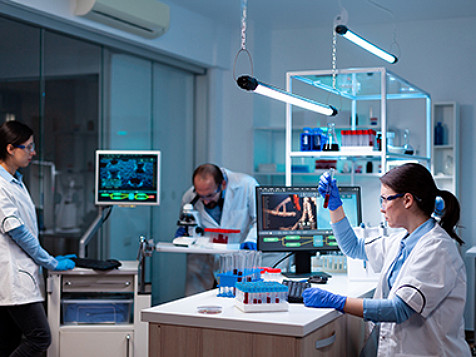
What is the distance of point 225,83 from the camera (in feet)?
20.4

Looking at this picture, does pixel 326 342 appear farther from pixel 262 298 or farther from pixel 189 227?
pixel 189 227

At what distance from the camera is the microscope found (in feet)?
12.5

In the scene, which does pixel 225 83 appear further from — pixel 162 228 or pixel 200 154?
pixel 162 228

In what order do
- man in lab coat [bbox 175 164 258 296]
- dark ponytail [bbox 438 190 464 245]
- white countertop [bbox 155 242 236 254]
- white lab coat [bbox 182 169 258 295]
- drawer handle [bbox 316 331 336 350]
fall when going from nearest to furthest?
drawer handle [bbox 316 331 336 350], dark ponytail [bbox 438 190 464 245], white countertop [bbox 155 242 236 254], man in lab coat [bbox 175 164 258 296], white lab coat [bbox 182 169 258 295]

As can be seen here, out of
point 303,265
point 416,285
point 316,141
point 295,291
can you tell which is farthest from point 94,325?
point 416,285

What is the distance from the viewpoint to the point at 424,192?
2.40 m

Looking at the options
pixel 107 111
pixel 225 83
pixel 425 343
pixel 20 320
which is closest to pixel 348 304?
pixel 425 343

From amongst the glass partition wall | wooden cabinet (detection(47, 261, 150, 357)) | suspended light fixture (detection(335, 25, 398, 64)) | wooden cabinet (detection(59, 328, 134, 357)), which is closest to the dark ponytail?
suspended light fixture (detection(335, 25, 398, 64))

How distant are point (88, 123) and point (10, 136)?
1.44 meters

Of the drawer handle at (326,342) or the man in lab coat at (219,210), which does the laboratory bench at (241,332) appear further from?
the man in lab coat at (219,210)

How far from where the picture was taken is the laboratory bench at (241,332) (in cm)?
218

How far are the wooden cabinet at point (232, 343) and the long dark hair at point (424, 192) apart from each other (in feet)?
1.95

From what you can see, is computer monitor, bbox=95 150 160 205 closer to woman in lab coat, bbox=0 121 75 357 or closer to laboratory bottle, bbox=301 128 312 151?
woman in lab coat, bbox=0 121 75 357

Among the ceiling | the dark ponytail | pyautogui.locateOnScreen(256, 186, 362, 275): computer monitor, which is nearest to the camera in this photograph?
the dark ponytail
